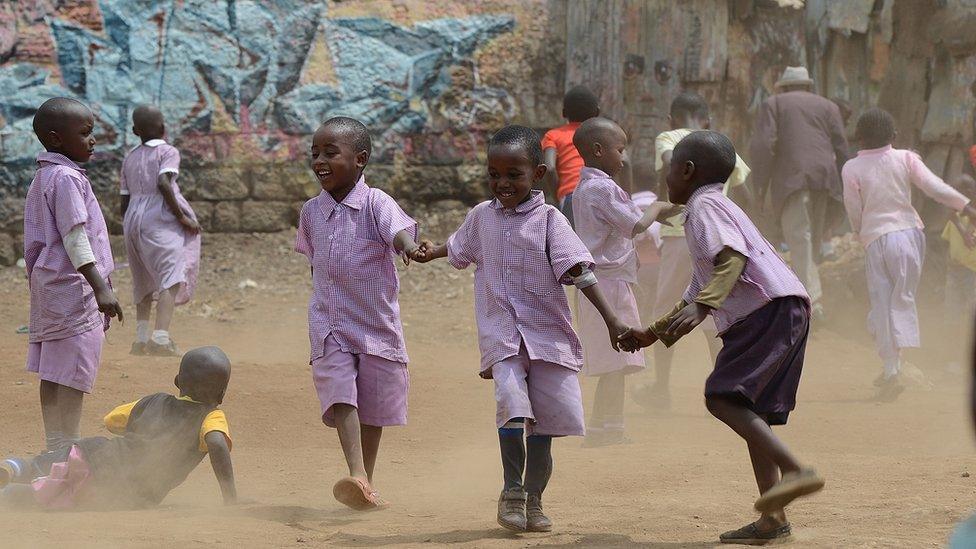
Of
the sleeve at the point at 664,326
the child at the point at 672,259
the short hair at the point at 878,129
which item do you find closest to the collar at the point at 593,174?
the child at the point at 672,259

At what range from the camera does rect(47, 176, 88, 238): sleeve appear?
17.8 ft

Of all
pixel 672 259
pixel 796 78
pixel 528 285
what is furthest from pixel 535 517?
pixel 796 78

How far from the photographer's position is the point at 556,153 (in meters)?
7.86

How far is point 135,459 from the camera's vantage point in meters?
5.00

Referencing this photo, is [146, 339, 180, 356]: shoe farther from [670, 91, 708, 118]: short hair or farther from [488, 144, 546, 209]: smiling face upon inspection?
[488, 144, 546, 209]: smiling face

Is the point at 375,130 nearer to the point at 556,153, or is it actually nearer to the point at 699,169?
the point at 556,153

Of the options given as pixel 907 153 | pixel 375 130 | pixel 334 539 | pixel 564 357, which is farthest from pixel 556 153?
pixel 375 130

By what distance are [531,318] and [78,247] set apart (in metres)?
2.09

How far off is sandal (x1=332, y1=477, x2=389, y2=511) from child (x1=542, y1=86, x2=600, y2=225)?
3.19m

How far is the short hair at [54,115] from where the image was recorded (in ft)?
18.1

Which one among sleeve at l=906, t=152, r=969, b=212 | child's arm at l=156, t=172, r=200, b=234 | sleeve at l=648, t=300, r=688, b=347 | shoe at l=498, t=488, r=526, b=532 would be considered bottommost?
child's arm at l=156, t=172, r=200, b=234

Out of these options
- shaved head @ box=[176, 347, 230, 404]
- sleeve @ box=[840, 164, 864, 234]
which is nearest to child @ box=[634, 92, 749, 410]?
sleeve @ box=[840, 164, 864, 234]

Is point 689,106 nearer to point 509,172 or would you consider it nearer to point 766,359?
point 509,172

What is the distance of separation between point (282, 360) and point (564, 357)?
4952 mm
